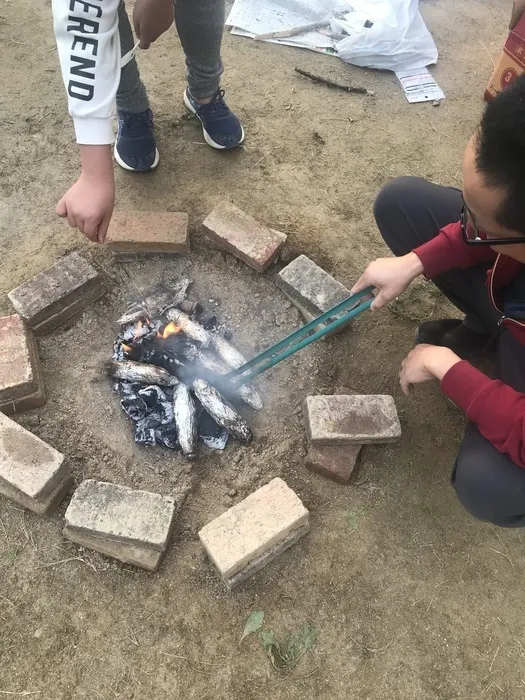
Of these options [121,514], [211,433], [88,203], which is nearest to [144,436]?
[211,433]

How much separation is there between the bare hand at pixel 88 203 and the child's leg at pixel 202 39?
1.27 meters

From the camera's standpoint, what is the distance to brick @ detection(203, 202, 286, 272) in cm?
253

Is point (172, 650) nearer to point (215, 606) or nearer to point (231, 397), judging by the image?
point (215, 606)

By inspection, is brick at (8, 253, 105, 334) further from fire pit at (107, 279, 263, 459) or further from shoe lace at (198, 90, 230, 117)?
shoe lace at (198, 90, 230, 117)

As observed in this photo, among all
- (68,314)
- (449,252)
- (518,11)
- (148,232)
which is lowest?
(68,314)

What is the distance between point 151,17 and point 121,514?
6.32 ft

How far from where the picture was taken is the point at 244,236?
2.54m

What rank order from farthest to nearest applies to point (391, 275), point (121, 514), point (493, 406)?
point (391, 275) < point (121, 514) < point (493, 406)

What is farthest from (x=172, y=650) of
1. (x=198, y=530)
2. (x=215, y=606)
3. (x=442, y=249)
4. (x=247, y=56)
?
(x=247, y=56)

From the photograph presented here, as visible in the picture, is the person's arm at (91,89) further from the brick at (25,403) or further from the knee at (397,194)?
the knee at (397,194)

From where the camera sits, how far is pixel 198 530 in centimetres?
200

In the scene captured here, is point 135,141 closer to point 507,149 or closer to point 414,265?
point 414,265

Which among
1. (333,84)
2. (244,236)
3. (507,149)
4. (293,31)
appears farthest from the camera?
(293,31)

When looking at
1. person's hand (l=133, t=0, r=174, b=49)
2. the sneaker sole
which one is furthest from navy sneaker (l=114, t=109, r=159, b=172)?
person's hand (l=133, t=0, r=174, b=49)
